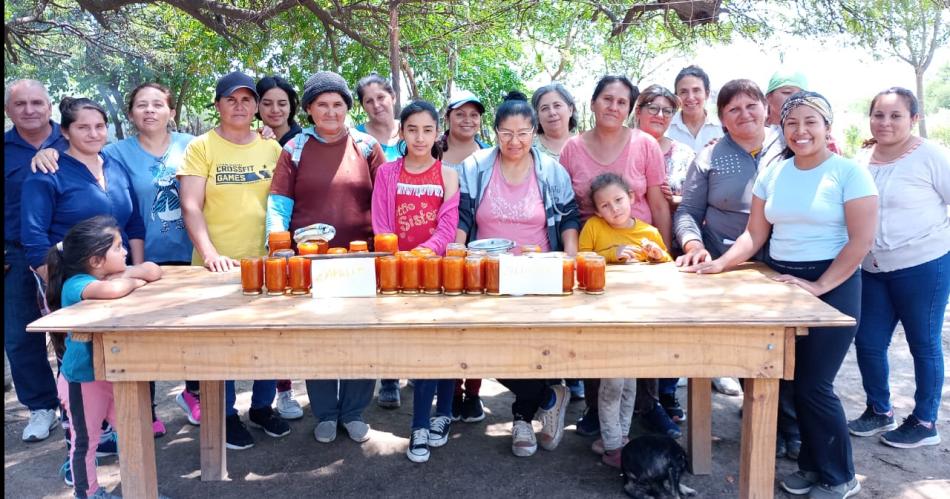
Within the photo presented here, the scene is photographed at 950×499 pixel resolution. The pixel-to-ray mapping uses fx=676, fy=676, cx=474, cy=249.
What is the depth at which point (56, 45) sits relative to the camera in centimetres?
1293

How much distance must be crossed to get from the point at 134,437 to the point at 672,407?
2.88 meters

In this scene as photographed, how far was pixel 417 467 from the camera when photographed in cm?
341

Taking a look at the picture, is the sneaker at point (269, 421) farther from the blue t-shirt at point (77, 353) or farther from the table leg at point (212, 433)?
the blue t-shirt at point (77, 353)

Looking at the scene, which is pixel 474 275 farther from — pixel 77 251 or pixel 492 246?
pixel 77 251

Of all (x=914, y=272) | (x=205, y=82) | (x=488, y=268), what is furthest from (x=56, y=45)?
(x=914, y=272)

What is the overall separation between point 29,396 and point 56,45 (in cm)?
1159

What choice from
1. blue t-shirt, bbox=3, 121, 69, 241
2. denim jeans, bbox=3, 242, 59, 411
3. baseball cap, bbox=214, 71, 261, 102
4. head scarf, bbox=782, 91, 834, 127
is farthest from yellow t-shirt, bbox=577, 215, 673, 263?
denim jeans, bbox=3, 242, 59, 411

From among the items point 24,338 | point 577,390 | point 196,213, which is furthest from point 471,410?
point 24,338

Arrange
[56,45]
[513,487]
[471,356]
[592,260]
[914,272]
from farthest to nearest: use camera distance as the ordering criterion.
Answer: [56,45], [914,272], [513,487], [592,260], [471,356]

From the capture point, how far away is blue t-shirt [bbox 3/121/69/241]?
3758 mm

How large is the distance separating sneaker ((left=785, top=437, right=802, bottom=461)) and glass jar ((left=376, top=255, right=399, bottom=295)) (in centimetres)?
218

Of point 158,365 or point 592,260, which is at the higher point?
point 592,260

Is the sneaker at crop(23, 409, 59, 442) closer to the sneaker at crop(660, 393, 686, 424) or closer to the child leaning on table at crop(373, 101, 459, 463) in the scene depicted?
the child leaning on table at crop(373, 101, 459, 463)

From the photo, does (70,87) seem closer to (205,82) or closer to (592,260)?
(205,82)
